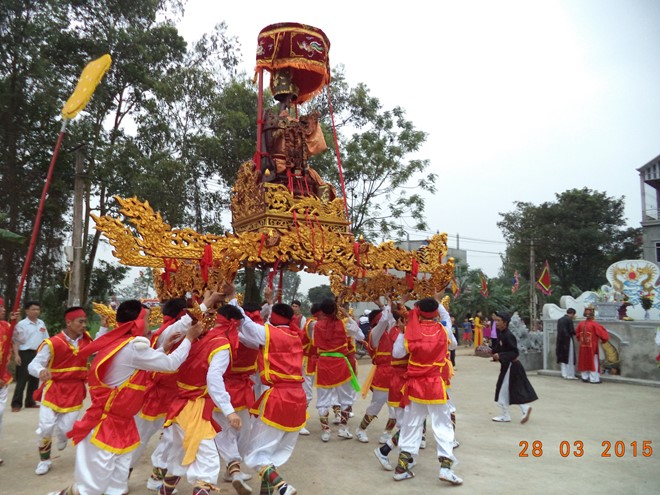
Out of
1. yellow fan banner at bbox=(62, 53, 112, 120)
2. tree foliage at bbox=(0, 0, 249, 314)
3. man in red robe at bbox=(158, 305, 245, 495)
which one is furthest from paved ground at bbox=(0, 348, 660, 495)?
tree foliage at bbox=(0, 0, 249, 314)

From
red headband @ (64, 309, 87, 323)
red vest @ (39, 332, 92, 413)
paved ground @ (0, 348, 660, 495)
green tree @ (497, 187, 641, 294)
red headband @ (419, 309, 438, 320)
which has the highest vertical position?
green tree @ (497, 187, 641, 294)

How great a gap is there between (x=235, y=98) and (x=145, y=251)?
11.0 metres

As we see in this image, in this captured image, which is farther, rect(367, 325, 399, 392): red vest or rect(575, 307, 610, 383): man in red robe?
rect(575, 307, 610, 383): man in red robe

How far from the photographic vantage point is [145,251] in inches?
157

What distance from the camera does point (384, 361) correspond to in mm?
5863

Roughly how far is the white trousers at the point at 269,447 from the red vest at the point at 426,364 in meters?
1.24

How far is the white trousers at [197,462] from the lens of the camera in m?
3.50

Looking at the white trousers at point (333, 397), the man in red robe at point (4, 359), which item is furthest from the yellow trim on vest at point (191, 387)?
the white trousers at point (333, 397)

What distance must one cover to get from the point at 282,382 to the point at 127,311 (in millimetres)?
1426

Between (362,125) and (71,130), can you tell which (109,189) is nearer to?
(71,130)

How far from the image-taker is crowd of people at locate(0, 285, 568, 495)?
11.0 ft

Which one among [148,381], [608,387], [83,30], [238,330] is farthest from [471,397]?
[83,30]
